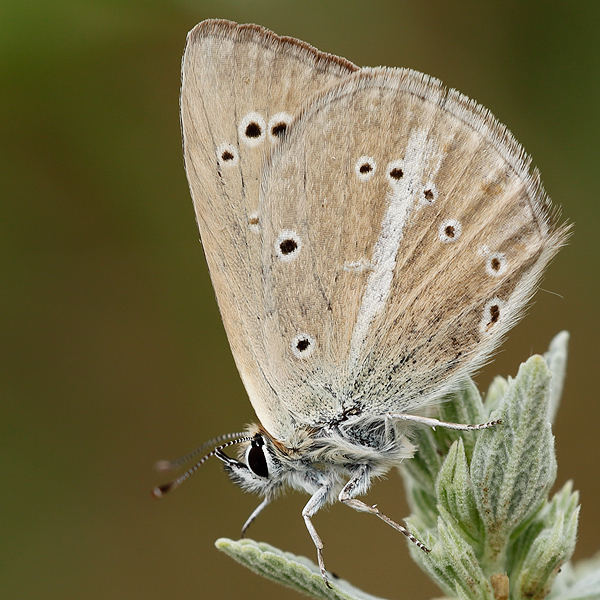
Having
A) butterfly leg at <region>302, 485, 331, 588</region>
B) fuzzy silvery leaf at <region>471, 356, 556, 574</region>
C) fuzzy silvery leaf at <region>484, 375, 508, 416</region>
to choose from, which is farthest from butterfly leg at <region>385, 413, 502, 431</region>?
butterfly leg at <region>302, 485, 331, 588</region>

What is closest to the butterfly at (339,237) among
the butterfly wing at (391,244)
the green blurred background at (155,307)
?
the butterfly wing at (391,244)

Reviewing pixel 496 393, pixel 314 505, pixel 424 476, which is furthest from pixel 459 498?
pixel 314 505

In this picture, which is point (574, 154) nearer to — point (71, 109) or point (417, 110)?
point (417, 110)

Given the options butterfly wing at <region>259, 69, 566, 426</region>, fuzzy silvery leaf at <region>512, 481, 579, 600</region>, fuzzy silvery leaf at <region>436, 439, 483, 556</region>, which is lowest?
fuzzy silvery leaf at <region>512, 481, 579, 600</region>

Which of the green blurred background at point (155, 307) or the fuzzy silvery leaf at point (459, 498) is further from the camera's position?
the green blurred background at point (155, 307)

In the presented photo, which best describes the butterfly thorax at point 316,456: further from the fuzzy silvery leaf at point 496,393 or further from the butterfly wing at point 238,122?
the fuzzy silvery leaf at point 496,393

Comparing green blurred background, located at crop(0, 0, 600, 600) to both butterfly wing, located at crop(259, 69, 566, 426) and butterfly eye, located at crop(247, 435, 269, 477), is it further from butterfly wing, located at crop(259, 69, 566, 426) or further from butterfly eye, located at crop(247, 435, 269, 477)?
butterfly eye, located at crop(247, 435, 269, 477)
